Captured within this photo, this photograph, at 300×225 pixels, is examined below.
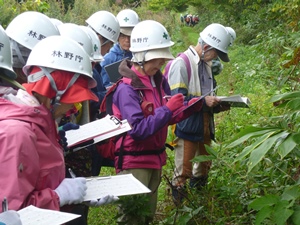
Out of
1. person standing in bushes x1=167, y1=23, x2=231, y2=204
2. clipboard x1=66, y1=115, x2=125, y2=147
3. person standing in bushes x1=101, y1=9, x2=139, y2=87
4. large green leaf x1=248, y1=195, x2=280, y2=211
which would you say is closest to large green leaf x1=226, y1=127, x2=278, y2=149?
large green leaf x1=248, y1=195, x2=280, y2=211

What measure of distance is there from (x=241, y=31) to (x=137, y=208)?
17.5m

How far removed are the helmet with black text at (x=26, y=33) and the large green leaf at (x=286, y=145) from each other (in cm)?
201

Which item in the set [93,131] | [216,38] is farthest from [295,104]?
[216,38]

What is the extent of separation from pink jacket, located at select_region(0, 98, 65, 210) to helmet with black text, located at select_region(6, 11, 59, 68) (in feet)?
3.60

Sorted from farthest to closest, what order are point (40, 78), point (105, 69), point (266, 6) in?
1. point (266, 6)
2. point (105, 69)
3. point (40, 78)

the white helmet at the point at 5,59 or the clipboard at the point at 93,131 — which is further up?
the white helmet at the point at 5,59

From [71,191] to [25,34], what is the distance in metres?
1.62

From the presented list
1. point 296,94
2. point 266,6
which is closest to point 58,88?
point 296,94

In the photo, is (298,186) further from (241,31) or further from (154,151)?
(241,31)

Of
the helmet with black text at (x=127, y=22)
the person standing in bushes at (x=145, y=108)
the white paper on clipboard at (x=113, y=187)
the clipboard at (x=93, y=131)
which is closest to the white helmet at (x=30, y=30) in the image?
the person standing in bushes at (x=145, y=108)

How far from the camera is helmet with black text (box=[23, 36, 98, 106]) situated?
282cm

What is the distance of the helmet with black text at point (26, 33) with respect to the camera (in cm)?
383

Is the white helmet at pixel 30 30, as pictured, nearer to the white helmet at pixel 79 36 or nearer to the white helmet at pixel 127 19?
the white helmet at pixel 79 36

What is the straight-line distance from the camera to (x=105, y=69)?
5.80 m
